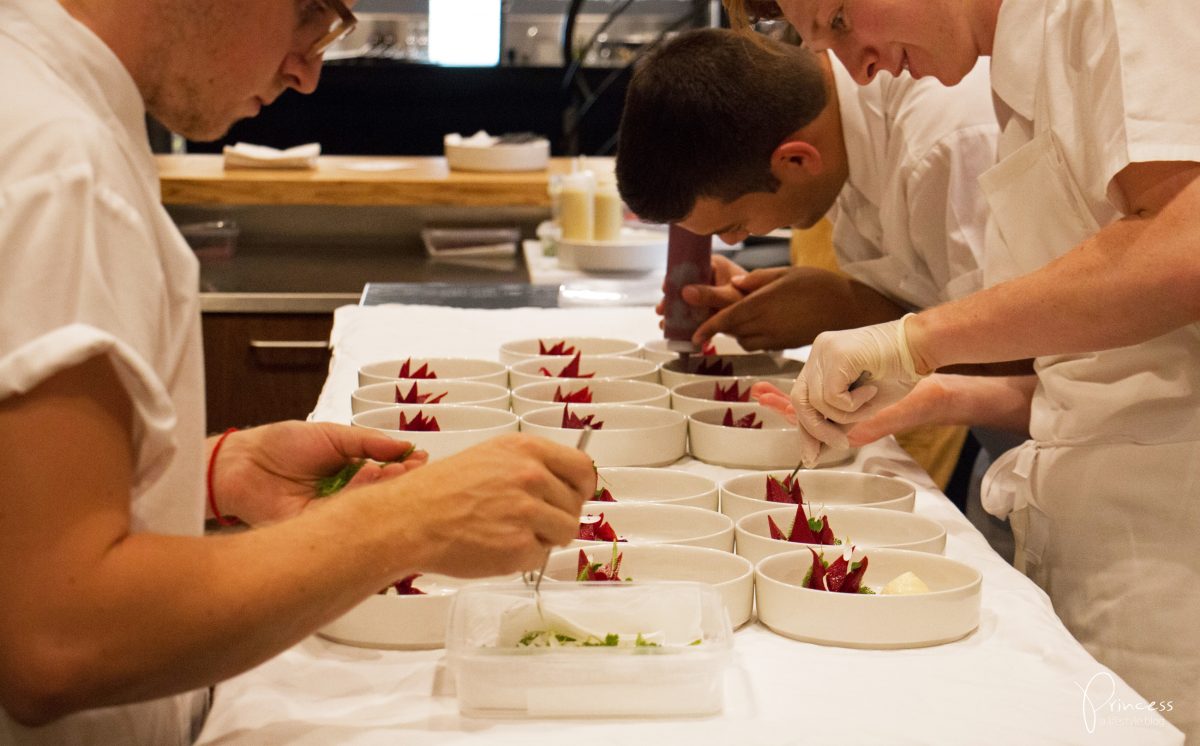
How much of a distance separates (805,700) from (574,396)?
3.29 ft

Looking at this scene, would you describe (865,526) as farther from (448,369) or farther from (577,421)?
(448,369)

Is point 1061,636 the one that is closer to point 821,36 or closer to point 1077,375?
point 1077,375

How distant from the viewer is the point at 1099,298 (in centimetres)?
138

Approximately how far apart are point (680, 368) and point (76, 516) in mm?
1520

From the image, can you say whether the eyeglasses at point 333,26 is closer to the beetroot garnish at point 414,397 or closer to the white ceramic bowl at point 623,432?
the white ceramic bowl at point 623,432

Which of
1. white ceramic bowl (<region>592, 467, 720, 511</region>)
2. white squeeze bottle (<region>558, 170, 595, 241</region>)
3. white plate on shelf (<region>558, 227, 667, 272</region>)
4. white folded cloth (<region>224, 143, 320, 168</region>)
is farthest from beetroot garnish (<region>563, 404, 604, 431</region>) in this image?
white folded cloth (<region>224, 143, 320, 168</region>)

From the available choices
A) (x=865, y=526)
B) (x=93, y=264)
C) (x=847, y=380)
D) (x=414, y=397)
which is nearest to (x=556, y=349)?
(x=414, y=397)

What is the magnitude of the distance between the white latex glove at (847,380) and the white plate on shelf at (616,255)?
5.71ft

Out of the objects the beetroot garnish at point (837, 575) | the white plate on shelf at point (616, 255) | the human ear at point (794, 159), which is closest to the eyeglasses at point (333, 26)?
the beetroot garnish at point (837, 575)

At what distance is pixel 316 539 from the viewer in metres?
0.99

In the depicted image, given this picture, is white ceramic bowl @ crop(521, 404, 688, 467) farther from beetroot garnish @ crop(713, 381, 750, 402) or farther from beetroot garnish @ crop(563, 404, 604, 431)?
beetroot garnish @ crop(713, 381, 750, 402)

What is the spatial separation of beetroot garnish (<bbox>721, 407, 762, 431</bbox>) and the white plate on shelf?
58.0 inches

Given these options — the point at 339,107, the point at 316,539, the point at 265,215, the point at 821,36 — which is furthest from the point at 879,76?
the point at 339,107

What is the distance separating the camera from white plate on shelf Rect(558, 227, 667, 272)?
343 cm
